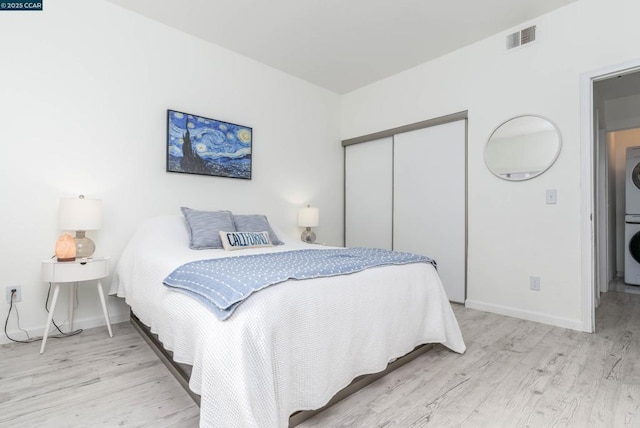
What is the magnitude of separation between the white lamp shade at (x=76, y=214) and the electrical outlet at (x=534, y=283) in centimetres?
359

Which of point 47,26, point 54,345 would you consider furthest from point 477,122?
point 54,345

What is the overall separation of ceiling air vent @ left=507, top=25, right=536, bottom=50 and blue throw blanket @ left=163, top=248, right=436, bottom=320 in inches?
93.2

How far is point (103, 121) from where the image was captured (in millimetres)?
2695

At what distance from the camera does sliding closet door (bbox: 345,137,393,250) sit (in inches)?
161

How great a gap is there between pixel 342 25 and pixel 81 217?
2695mm

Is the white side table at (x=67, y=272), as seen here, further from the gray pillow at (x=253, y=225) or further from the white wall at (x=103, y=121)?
the gray pillow at (x=253, y=225)

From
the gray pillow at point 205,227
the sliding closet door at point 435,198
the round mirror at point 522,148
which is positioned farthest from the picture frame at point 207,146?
the round mirror at point 522,148

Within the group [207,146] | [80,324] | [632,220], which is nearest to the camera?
[80,324]

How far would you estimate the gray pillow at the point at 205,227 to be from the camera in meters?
2.61

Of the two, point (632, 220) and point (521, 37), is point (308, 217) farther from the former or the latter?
point (632, 220)

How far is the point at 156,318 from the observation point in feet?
5.96

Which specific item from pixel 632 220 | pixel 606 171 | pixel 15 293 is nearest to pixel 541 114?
pixel 606 171

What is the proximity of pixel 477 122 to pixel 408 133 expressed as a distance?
2.62 feet

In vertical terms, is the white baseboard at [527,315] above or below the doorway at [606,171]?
below
